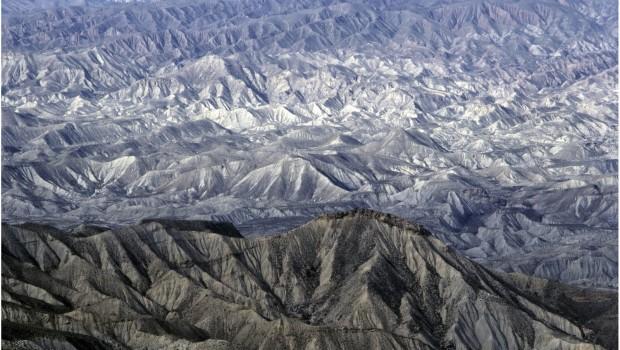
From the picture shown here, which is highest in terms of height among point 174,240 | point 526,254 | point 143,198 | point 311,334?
point 311,334

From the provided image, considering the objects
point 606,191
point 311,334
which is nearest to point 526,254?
point 606,191

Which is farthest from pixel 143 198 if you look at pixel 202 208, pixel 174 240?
pixel 174 240

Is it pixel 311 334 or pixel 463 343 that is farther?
pixel 463 343

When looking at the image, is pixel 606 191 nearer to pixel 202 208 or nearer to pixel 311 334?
pixel 202 208

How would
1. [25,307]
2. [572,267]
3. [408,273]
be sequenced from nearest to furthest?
[25,307]
[408,273]
[572,267]

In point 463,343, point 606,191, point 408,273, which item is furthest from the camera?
point 606,191

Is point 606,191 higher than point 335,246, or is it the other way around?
point 335,246
